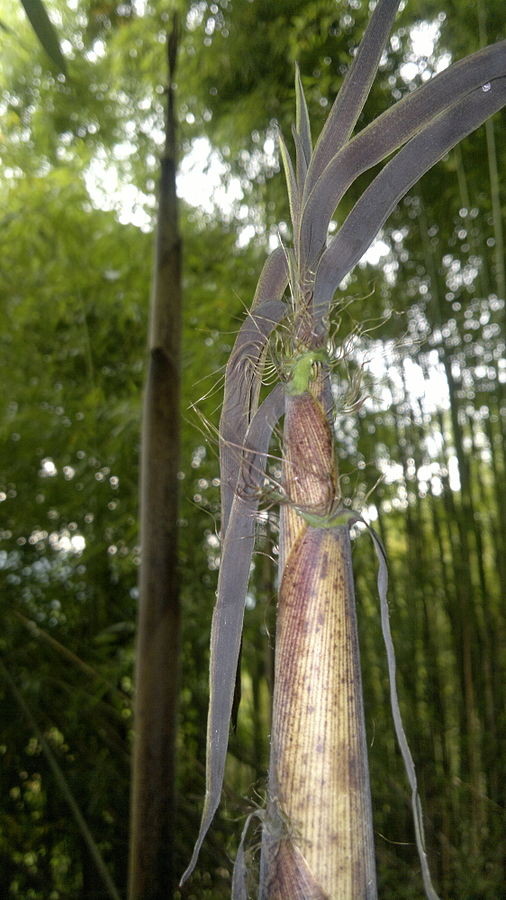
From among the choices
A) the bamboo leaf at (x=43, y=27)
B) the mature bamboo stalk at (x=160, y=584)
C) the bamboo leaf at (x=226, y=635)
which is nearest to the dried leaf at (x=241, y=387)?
the bamboo leaf at (x=226, y=635)

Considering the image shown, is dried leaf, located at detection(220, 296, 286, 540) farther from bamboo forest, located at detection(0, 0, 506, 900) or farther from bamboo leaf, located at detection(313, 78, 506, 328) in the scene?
bamboo forest, located at detection(0, 0, 506, 900)

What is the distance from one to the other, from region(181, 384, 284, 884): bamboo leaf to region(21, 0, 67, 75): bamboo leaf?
331mm

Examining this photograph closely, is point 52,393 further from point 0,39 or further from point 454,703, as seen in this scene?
point 454,703

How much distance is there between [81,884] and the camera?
64.9 inches

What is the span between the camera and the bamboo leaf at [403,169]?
13.8 inches

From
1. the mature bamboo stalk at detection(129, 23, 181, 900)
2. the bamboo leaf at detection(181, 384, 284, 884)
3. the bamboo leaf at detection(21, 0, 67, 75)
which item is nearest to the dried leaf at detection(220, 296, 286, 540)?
the bamboo leaf at detection(181, 384, 284, 884)

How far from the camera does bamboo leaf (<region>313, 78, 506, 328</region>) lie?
351 millimetres

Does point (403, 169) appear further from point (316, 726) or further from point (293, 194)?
point (316, 726)

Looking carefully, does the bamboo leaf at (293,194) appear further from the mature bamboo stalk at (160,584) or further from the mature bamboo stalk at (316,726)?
the mature bamboo stalk at (160,584)

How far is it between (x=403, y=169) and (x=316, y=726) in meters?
0.27

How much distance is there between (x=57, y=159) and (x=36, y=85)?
190 mm

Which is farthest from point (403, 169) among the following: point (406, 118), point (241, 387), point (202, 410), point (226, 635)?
point (202, 410)

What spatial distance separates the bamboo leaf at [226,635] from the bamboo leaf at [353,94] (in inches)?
4.9

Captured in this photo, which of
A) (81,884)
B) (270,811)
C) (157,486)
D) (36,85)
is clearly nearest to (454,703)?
(81,884)
